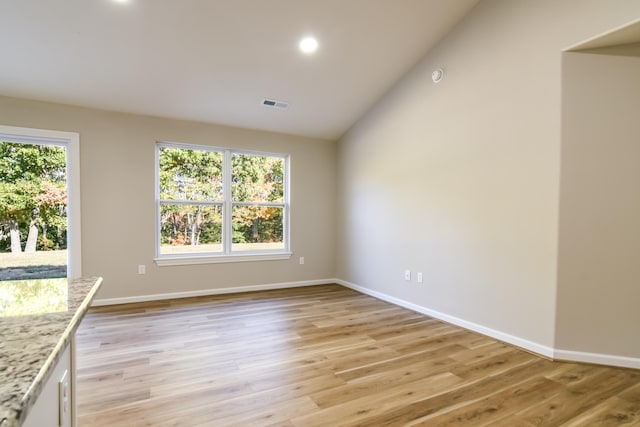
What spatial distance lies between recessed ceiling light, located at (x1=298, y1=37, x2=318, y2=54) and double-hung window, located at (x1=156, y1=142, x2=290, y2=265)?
1910 millimetres

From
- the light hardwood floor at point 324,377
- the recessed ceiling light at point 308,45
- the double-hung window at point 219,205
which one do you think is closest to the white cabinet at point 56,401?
the light hardwood floor at point 324,377

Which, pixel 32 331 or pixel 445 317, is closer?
pixel 32 331

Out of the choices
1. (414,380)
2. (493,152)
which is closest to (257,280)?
(414,380)

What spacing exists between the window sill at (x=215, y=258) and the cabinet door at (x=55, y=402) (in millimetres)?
3578

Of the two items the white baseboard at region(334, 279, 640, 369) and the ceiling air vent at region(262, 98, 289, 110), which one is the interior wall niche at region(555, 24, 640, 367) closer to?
the white baseboard at region(334, 279, 640, 369)

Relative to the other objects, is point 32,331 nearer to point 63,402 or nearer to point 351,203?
point 63,402

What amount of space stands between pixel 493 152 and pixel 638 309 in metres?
1.61

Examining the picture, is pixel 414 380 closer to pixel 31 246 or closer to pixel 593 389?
pixel 593 389

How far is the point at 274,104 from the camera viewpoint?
4.34 meters

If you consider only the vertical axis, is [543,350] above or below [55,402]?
below

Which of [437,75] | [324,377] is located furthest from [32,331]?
[437,75]

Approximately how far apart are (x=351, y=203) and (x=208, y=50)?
2.84m

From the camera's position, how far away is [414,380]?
229 centimetres

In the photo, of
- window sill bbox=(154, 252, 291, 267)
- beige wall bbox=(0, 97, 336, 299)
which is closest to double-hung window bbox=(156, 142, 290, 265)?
window sill bbox=(154, 252, 291, 267)
